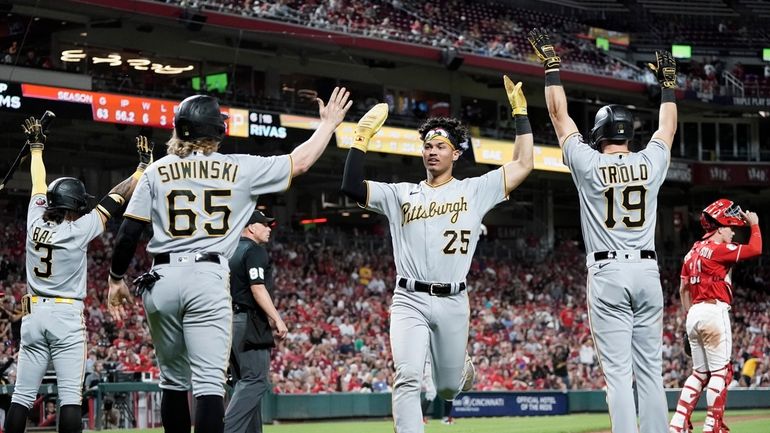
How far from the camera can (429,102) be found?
38.0m

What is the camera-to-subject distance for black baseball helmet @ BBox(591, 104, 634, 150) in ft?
26.0

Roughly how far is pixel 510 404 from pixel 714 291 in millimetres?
12619

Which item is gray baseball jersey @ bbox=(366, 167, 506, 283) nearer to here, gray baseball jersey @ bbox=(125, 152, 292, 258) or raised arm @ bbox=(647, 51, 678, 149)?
raised arm @ bbox=(647, 51, 678, 149)

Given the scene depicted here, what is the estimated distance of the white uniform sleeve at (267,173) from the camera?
22.0 ft

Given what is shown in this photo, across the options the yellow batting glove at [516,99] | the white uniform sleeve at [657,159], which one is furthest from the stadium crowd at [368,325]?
the white uniform sleeve at [657,159]

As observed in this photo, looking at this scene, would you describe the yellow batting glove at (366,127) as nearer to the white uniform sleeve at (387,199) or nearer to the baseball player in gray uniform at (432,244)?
the baseball player in gray uniform at (432,244)

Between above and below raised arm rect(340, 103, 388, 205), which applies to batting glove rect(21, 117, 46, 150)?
above

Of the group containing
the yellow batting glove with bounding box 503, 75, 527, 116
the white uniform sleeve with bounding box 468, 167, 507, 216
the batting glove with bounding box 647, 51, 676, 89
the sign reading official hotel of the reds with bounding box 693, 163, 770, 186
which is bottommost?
the white uniform sleeve with bounding box 468, 167, 507, 216

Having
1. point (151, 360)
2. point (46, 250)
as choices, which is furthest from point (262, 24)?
point (46, 250)

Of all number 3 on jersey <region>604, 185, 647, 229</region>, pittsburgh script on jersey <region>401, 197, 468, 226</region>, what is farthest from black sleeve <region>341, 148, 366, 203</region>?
number 3 on jersey <region>604, 185, 647, 229</region>

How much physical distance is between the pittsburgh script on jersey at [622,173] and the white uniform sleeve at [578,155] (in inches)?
4.0

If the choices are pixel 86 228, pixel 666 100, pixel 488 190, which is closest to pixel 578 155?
pixel 488 190

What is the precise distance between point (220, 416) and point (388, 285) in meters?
24.1

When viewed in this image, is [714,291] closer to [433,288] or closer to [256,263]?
[433,288]
